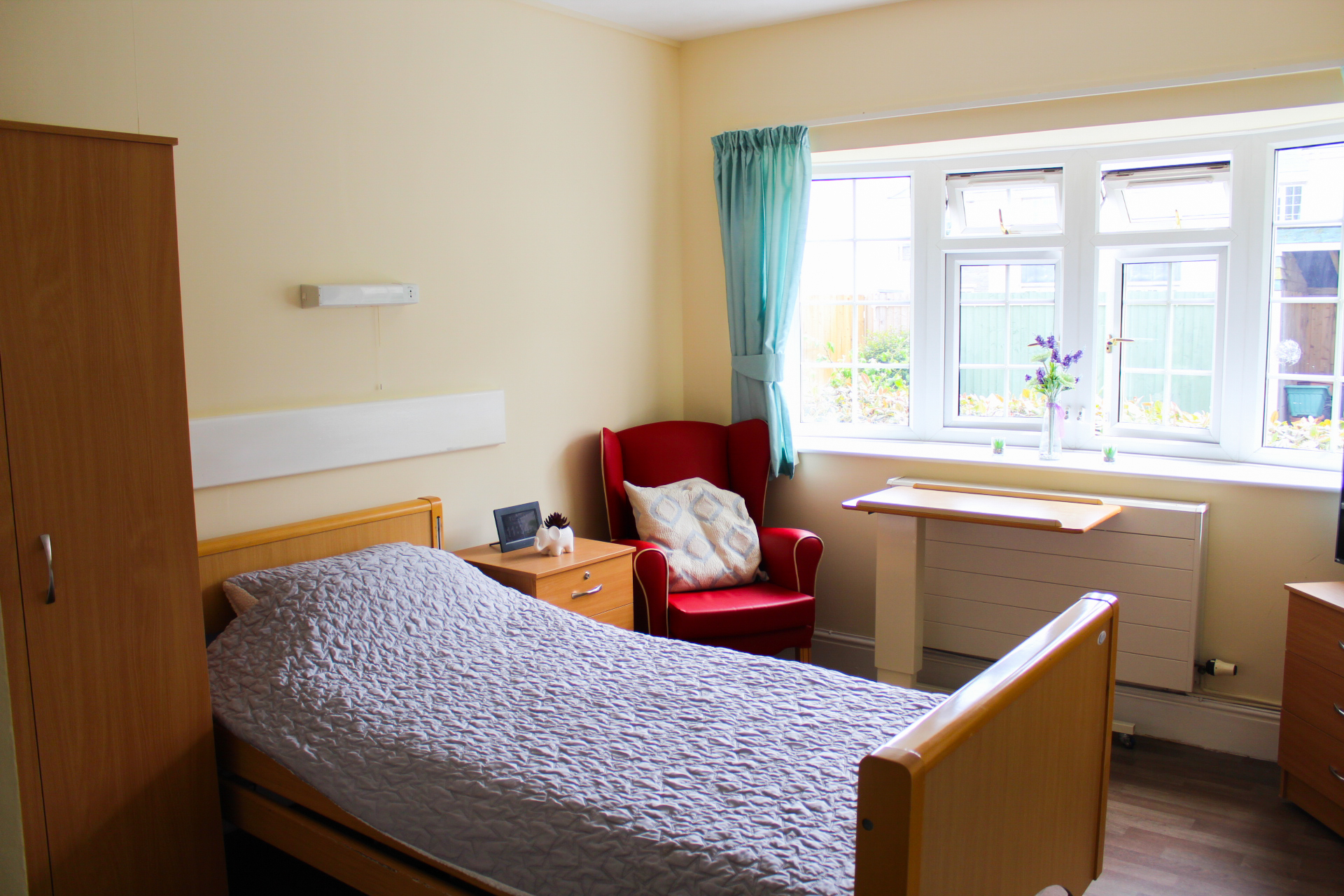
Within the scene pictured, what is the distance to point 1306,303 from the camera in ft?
11.1

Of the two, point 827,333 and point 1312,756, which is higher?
point 827,333

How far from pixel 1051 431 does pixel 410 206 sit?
2.51 metres

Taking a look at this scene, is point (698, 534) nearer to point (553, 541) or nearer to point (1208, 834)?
point (553, 541)

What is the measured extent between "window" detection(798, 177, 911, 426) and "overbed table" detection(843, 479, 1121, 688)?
781 millimetres

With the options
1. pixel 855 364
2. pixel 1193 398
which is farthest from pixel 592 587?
pixel 1193 398

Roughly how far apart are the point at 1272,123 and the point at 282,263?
3334mm

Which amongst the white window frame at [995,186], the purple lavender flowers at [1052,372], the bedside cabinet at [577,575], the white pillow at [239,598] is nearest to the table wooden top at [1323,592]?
the purple lavender flowers at [1052,372]

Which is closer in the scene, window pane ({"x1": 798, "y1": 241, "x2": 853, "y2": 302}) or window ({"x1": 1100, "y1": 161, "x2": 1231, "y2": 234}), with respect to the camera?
window ({"x1": 1100, "y1": 161, "x2": 1231, "y2": 234})

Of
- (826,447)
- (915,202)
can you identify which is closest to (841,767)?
(826,447)

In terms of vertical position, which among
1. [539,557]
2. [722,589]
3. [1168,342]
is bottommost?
[722,589]

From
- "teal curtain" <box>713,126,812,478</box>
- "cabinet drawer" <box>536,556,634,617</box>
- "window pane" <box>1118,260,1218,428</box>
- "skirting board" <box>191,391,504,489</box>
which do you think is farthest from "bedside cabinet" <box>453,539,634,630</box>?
"window pane" <box>1118,260,1218,428</box>

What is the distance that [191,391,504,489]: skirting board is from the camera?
8.72 ft

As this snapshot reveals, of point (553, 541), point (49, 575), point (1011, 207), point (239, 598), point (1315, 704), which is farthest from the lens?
point (1011, 207)

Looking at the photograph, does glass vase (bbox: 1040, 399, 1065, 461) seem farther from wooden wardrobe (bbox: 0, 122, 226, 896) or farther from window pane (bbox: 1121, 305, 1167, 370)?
wooden wardrobe (bbox: 0, 122, 226, 896)
